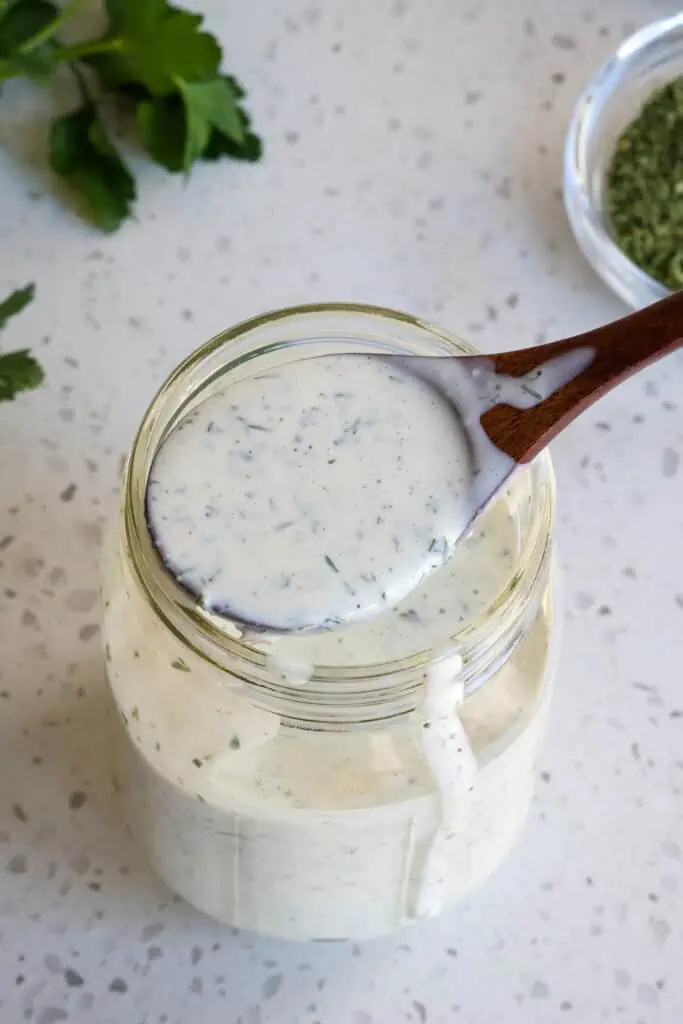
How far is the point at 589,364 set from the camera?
0.64 meters

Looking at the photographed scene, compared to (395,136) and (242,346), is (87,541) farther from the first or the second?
(395,136)

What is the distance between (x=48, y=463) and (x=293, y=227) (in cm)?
26

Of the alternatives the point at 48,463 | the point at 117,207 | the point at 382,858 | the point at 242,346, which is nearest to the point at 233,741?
the point at 382,858

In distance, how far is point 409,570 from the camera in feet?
1.96

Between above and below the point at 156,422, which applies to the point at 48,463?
below

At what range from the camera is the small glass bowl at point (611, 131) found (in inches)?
38.3

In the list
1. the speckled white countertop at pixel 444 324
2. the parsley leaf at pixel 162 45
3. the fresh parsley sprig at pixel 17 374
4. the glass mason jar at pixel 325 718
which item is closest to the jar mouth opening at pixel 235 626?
the glass mason jar at pixel 325 718

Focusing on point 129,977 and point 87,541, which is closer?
point 129,977

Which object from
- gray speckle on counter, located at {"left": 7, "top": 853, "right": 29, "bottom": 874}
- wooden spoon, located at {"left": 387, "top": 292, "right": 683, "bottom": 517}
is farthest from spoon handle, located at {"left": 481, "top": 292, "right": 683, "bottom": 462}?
gray speckle on counter, located at {"left": 7, "top": 853, "right": 29, "bottom": 874}

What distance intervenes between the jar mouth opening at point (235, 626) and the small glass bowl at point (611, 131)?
1.02 ft

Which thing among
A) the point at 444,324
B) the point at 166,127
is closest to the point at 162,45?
the point at 166,127

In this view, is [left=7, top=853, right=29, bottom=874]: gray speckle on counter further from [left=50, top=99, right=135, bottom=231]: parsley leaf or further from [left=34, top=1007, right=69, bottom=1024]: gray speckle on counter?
[left=50, top=99, right=135, bottom=231]: parsley leaf

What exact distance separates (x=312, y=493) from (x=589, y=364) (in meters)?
0.15

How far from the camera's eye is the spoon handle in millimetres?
627
